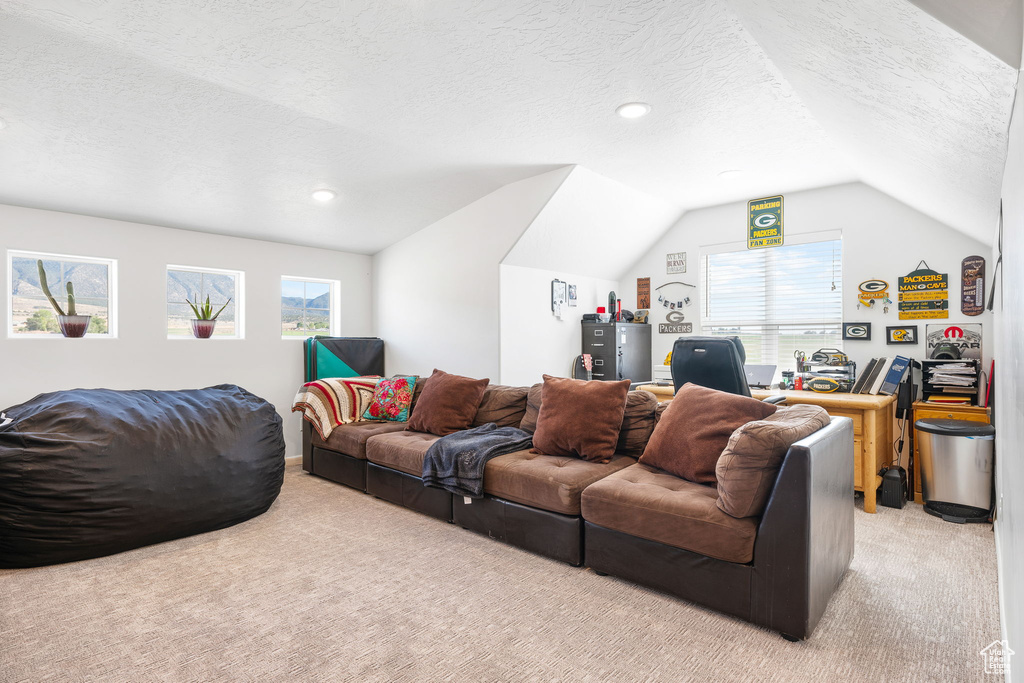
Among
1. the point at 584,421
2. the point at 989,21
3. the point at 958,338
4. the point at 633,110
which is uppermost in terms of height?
the point at 633,110

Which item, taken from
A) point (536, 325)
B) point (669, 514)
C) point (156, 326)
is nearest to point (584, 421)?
point (669, 514)

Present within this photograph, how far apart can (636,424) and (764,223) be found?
2.51 metres

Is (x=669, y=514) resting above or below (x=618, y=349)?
below

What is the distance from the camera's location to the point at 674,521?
2154mm

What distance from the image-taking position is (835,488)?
2.23m

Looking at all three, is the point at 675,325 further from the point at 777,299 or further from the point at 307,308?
the point at 307,308

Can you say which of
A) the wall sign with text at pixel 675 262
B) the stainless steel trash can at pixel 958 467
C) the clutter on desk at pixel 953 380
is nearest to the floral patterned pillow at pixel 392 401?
the wall sign with text at pixel 675 262

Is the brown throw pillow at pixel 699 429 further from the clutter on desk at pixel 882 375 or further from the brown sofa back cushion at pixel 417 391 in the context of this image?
the brown sofa back cushion at pixel 417 391

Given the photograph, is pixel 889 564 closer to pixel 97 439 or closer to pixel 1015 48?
pixel 1015 48

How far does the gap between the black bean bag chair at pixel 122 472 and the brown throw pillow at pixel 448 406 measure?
3.38ft

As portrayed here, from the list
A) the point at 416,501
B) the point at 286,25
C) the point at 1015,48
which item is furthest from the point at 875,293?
the point at 286,25

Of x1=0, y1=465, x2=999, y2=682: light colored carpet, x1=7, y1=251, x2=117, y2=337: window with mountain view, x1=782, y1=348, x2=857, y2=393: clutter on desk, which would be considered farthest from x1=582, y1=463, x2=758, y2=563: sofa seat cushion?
x1=7, y1=251, x2=117, y2=337: window with mountain view

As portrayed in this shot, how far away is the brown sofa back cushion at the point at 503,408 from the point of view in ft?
12.1

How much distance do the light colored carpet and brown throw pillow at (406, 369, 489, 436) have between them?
961mm
